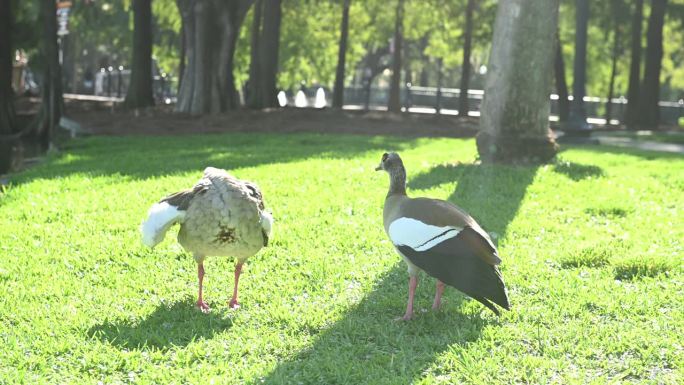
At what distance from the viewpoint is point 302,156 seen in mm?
13102

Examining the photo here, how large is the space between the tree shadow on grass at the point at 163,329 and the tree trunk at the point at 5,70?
50.1ft

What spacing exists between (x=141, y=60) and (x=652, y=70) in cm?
1574

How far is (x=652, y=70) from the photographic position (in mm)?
24906

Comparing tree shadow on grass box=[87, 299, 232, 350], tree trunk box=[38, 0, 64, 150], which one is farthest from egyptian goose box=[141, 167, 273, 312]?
tree trunk box=[38, 0, 64, 150]

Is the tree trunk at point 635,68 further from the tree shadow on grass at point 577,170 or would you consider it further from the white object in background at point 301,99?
the white object in background at point 301,99

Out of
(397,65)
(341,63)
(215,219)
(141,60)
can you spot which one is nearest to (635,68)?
(397,65)

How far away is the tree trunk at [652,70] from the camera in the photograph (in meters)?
24.2

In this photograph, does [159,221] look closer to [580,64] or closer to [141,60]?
[580,64]

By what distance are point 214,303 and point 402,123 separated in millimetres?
16112

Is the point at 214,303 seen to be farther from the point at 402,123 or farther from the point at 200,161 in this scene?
the point at 402,123

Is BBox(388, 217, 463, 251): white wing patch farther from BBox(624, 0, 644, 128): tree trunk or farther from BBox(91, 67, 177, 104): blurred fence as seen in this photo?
BBox(91, 67, 177, 104): blurred fence

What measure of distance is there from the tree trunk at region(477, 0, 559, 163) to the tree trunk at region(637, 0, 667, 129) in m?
14.7

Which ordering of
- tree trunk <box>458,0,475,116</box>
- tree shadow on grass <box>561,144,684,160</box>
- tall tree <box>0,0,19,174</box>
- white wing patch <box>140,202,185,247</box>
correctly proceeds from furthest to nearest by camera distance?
tree trunk <box>458,0,475,116</box>, tall tree <box>0,0,19,174</box>, tree shadow on grass <box>561,144,684,160</box>, white wing patch <box>140,202,185,247</box>

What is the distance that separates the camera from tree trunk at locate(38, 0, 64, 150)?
1700 centimetres
